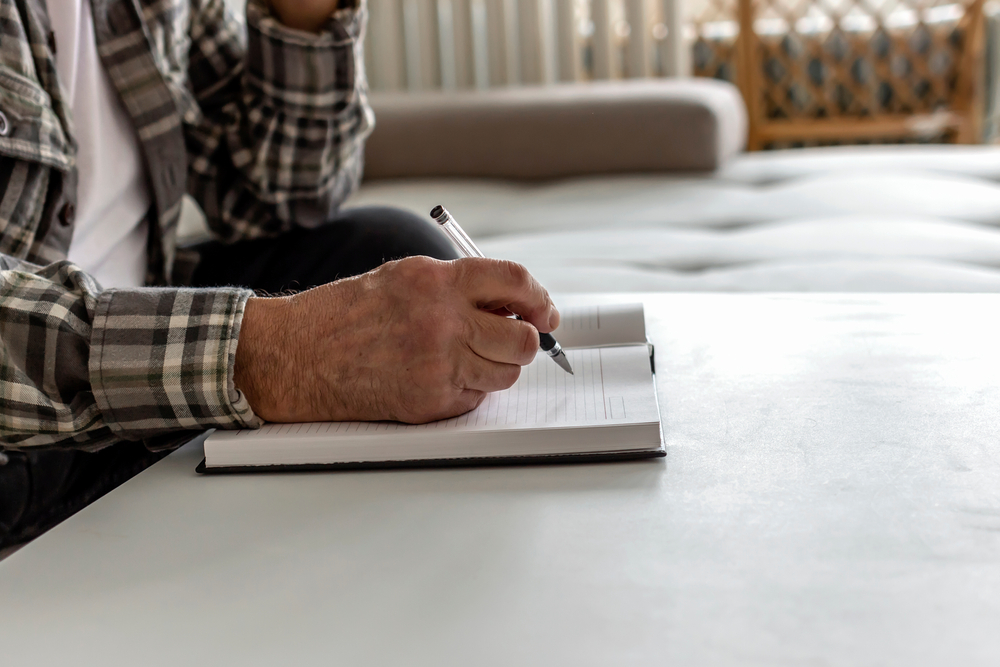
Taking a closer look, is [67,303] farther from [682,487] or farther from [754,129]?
[754,129]

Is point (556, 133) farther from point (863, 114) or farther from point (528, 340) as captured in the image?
point (863, 114)

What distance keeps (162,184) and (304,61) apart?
0.47ft

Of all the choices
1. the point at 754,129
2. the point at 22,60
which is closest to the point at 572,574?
the point at 22,60

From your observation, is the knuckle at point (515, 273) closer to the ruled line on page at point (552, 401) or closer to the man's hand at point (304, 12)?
the ruled line on page at point (552, 401)

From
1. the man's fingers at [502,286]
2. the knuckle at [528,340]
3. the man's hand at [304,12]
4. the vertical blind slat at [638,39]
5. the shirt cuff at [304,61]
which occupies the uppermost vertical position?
the man's hand at [304,12]

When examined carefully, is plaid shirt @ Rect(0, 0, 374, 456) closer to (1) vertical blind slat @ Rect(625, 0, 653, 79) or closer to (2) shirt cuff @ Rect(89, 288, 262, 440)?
(2) shirt cuff @ Rect(89, 288, 262, 440)

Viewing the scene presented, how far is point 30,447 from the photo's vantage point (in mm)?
423

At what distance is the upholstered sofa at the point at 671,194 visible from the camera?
34.8 inches

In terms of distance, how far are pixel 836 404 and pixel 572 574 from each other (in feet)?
0.68

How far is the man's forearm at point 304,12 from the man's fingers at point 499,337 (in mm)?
364

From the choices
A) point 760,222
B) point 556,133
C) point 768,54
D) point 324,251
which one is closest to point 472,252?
point 324,251

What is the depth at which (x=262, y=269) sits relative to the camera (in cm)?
72

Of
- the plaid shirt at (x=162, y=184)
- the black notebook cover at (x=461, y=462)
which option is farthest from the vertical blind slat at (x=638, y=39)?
the black notebook cover at (x=461, y=462)

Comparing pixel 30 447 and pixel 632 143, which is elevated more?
pixel 30 447
